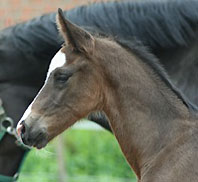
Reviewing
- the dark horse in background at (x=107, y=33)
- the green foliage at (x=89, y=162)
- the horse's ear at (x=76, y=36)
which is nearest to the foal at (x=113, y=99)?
the horse's ear at (x=76, y=36)

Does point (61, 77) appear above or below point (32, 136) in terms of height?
above

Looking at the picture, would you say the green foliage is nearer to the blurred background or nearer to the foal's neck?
the blurred background

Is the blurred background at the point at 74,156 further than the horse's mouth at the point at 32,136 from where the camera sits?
Yes

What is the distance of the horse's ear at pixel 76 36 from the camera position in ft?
11.7

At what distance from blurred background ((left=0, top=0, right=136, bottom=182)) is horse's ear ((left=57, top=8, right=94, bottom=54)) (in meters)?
4.33

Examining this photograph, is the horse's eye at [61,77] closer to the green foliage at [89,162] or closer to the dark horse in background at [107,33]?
the dark horse in background at [107,33]

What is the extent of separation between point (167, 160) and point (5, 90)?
150 cm

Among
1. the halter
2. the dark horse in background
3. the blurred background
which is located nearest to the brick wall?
the blurred background

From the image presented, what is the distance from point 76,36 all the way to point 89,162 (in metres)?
4.84

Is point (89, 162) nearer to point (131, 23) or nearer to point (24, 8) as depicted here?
point (24, 8)

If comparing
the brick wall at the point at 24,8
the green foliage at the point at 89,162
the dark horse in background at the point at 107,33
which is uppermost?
the dark horse in background at the point at 107,33

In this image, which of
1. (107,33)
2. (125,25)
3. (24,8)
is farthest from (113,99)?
(24,8)

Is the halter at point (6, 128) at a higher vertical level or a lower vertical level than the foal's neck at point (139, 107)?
lower

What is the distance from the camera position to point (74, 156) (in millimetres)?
8578
